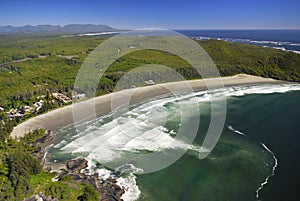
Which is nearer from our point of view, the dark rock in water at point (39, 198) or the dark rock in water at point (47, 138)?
the dark rock in water at point (39, 198)

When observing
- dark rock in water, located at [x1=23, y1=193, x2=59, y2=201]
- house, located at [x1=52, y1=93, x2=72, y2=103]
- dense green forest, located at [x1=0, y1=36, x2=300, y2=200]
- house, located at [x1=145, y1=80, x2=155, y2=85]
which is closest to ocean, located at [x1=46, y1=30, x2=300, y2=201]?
dense green forest, located at [x1=0, y1=36, x2=300, y2=200]

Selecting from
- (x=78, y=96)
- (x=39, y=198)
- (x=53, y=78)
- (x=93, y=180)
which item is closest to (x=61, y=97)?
(x=78, y=96)

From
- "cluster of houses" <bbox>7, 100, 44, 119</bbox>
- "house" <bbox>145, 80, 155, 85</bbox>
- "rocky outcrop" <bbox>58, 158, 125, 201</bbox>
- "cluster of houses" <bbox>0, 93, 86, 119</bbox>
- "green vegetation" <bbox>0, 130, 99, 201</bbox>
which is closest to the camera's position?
"green vegetation" <bbox>0, 130, 99, 201</bbox>

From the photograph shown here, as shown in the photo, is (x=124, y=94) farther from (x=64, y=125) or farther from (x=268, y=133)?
(x=268, y=133)

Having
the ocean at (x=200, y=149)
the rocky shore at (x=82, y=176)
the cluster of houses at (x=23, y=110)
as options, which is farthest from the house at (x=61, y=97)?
the rocky shore at (x=82, y=176)

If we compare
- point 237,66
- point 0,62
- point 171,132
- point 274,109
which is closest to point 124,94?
point 171,132

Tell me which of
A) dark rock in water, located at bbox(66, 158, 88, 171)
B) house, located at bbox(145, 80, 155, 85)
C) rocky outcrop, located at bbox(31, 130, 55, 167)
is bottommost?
rocky outcrop, located at bbox(31, 130, 55, 167)

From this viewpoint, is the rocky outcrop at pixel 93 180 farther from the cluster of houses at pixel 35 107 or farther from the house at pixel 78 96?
the house at pixel 78 96

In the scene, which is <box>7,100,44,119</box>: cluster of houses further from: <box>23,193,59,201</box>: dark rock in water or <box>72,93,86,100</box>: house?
<box>23,193,59,201</box>: dark rock in water
